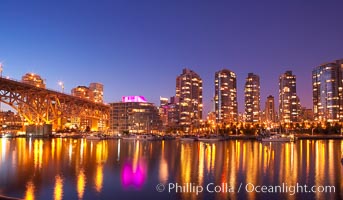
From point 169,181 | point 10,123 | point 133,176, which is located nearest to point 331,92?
point 10,123

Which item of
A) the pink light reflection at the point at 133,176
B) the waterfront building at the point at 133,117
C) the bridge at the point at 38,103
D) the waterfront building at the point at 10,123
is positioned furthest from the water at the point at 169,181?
the waterfront building at the point at 10,123

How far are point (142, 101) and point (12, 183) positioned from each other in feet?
384

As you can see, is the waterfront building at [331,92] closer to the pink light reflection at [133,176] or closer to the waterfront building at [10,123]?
the waterfront building at [10,123]

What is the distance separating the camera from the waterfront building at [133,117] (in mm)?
136500

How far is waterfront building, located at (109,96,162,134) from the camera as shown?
136 m

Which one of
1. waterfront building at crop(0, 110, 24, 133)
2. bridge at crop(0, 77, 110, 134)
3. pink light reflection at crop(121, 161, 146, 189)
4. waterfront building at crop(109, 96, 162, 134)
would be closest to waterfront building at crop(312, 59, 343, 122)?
waterfront building at crop(109, 96, 162, 134)

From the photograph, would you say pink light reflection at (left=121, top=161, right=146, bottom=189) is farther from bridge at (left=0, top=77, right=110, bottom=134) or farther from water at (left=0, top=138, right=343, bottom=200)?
bridge at (left=0, top=77, right=110, bottom=134)

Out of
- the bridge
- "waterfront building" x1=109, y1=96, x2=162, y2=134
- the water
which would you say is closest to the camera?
the water

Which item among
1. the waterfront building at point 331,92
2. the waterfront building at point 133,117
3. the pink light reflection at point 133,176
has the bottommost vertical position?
the pink light reflection at point 133,176

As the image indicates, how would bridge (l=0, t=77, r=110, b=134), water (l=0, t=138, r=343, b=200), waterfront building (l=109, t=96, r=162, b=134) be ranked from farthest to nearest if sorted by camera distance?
waterfront building (l=109, t=96, r=162, b=134) < bridge (l=0, t=77, r=110, b=134) < water (l=0, t=138, r=343, b=200)

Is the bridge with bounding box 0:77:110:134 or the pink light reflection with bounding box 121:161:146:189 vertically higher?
the bridge with bounding box 0:77:110:134

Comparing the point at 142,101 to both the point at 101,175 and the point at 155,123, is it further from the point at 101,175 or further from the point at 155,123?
the point at 101,175

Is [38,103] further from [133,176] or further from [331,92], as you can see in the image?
[331,92]

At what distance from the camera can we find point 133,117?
137m
